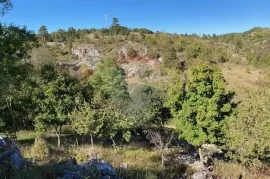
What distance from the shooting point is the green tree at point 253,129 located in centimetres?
1325

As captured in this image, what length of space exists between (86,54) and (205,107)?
43584 mm

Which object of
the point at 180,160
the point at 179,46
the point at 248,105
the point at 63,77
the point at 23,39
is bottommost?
the point at 180,160

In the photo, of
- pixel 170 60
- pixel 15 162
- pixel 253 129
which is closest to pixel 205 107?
pixel 253 129

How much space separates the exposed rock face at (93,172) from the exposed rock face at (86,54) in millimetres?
43867

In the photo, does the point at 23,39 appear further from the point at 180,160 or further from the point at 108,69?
the point at 108,69

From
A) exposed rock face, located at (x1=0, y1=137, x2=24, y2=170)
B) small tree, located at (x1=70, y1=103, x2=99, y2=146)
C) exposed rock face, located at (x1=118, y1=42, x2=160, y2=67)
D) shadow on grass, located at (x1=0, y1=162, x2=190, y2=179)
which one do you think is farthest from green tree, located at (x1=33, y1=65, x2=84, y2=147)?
exposed rock face, located at (x1=118, y1=42, x2=160, y2=67)

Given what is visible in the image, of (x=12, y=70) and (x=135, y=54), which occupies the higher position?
(x=135, y=54)

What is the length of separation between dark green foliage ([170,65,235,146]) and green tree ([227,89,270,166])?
1932mm

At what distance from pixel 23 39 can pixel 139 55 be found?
41.3 m

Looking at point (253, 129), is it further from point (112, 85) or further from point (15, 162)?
point (112, 85)

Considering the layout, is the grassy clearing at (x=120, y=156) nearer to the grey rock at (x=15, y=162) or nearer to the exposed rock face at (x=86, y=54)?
the grey rock at (x=15, y=162)

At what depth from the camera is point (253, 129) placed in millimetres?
13414

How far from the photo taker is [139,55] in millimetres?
55125

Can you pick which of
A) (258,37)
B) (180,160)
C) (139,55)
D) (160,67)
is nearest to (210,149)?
(180,160)
